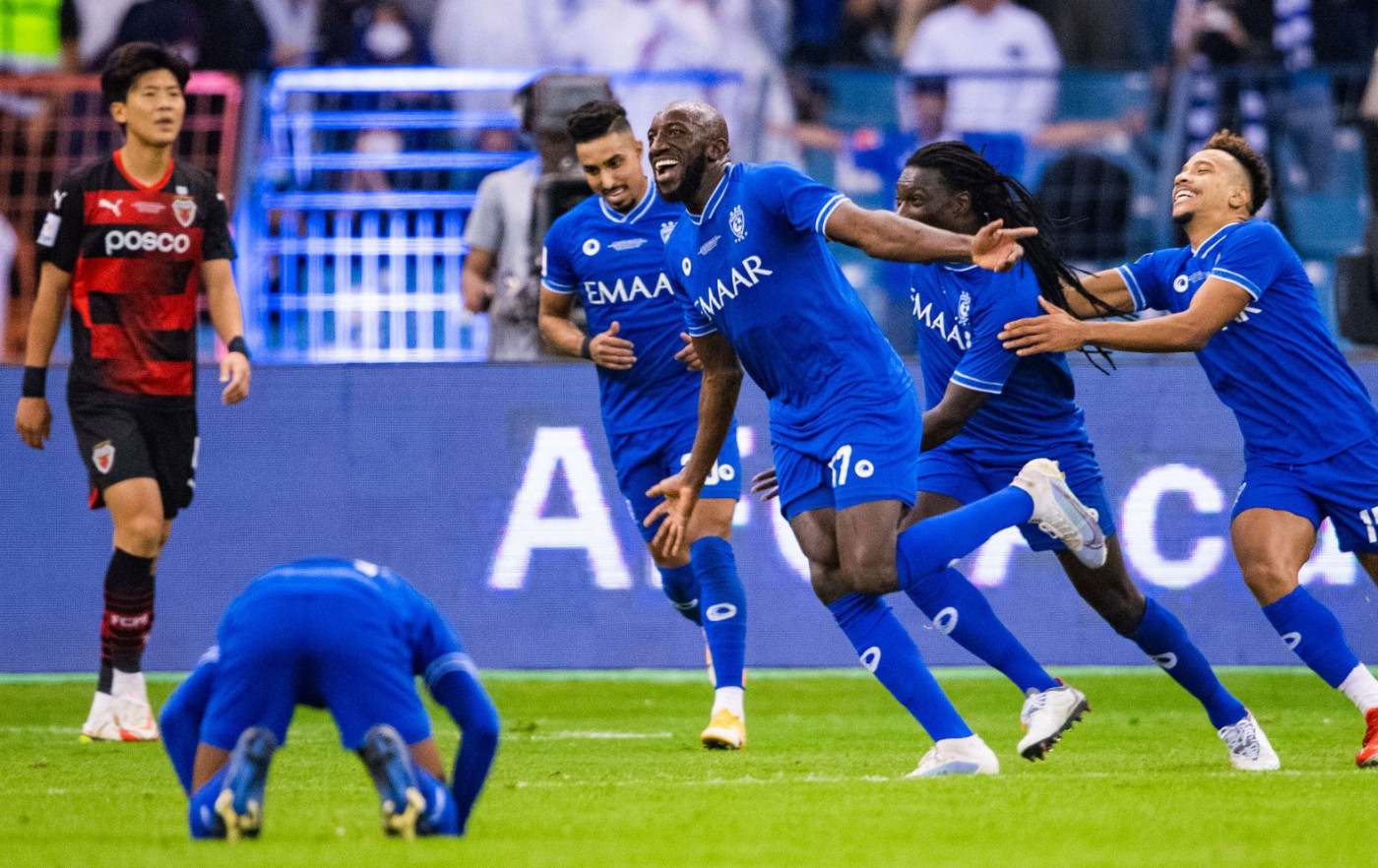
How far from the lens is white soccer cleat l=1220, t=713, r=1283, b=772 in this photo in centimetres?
568

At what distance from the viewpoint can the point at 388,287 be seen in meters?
9.97

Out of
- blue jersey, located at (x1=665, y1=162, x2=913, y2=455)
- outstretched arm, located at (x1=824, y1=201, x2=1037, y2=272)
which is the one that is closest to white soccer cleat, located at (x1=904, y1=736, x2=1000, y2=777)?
blue jersey, located at (x1=665, y1=162, x2=913, y2=455)

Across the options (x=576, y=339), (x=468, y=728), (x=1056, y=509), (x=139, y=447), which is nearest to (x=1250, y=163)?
(x=1056, y=509)

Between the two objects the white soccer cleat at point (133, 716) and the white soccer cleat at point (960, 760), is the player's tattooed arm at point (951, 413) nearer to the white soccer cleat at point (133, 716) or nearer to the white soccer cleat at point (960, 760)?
the white soccer cleat at point (960, 760)

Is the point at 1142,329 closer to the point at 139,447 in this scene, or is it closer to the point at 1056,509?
the point at 1056,509

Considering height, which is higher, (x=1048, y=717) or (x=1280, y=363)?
(x=1280, y=363)

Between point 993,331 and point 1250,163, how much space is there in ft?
3.27

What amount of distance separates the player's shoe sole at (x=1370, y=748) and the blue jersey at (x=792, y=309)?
1.68 metres

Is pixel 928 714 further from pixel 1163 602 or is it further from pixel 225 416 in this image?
pixel 225 416

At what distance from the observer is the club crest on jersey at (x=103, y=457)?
708cm

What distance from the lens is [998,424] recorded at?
6258 millimetres

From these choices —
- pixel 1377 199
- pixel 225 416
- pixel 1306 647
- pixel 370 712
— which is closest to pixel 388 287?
pixel 225 416

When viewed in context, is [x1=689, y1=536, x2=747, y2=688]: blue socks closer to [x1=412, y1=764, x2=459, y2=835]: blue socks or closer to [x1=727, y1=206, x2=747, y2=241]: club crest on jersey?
[x1=727, y1=206, x2=747, y2=241]: club crest on jersey

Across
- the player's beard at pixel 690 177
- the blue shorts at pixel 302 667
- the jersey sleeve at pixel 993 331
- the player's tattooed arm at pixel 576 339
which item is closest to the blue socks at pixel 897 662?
the jersey sleeve at pixel 993 331
